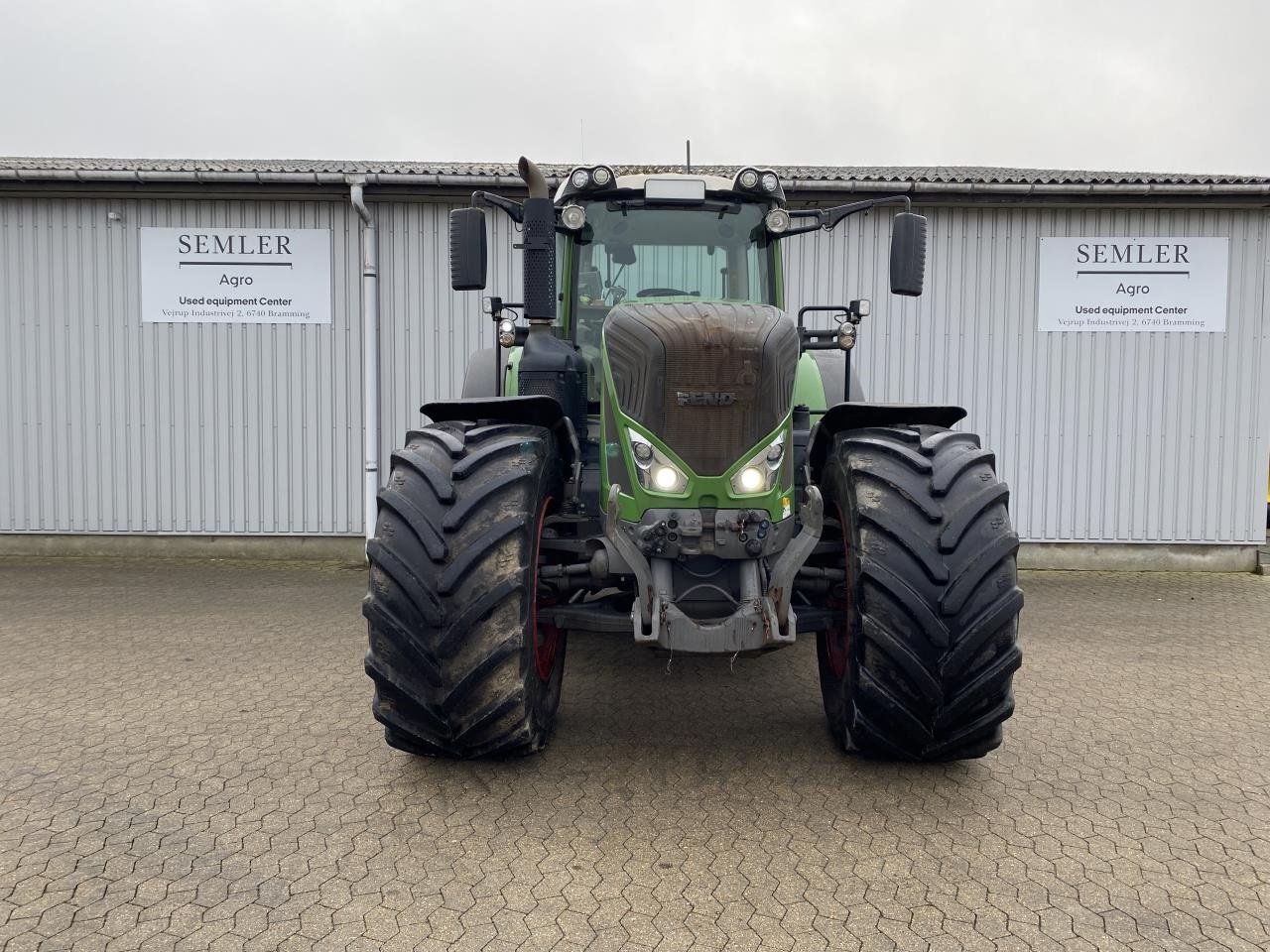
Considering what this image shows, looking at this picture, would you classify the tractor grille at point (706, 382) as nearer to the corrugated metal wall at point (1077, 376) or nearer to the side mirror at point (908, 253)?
the side mirror at point (908, 253)

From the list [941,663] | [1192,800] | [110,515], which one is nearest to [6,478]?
[110,515]

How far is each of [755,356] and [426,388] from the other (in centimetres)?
605

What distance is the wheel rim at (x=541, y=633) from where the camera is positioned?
134 inches

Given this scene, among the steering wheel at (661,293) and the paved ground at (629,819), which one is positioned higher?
the steering wheel at (661,293)

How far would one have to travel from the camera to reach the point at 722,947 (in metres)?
2.42

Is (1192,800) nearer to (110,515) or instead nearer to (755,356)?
(755,356)

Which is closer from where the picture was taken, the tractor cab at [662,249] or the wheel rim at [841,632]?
the wheel rim at [841,632]

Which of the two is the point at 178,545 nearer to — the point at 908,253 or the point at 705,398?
the point at 705,398

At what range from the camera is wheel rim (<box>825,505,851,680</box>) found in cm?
346

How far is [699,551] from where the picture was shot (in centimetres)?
330

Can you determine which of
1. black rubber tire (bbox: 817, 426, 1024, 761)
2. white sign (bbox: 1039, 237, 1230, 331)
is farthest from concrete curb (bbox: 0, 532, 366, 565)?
white sign (bbox: 1039, 237, 1230, 331)

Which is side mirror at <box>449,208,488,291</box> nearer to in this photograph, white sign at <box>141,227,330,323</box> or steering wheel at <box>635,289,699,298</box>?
steering wheel at <box>635,289,699,298</box>

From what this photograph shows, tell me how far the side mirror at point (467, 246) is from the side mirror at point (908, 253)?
1.89 metres

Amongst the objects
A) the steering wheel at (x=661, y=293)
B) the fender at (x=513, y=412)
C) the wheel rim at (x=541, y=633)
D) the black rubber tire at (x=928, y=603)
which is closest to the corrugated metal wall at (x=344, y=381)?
the steering wheel at (x=661, y=293)
